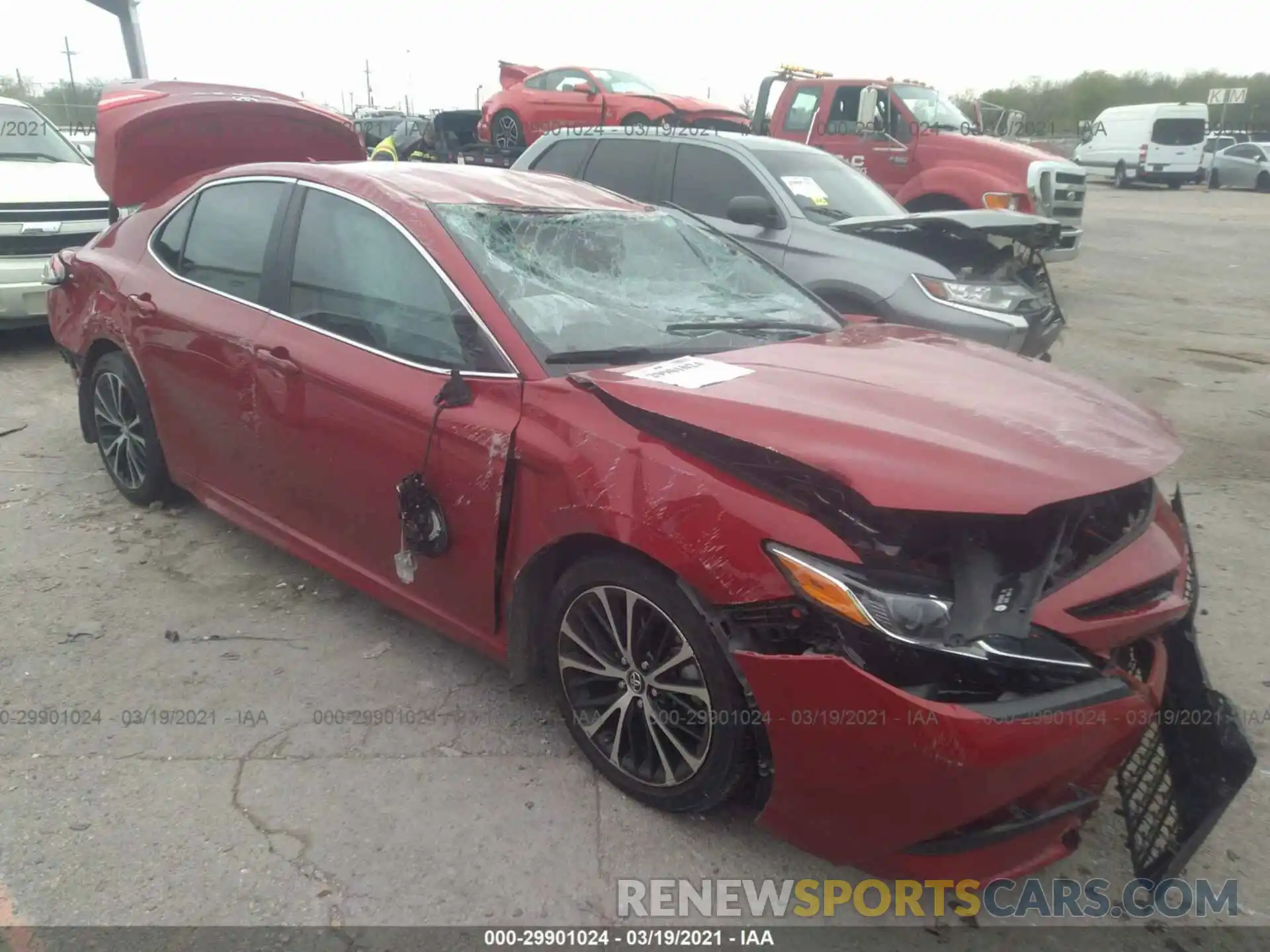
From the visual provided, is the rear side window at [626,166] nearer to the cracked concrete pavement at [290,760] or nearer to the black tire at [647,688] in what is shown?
the cracked concrete pavement at [290,760]

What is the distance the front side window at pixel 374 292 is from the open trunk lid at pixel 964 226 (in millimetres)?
3980

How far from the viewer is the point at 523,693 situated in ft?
10.5

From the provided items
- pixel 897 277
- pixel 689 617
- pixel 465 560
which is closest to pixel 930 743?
pixel 689 617

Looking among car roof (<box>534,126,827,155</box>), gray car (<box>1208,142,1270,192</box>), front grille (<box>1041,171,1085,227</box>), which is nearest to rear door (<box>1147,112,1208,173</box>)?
gray car (<box>1208,142,1270,192</box>)

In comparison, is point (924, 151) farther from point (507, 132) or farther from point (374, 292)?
point (374, 292)

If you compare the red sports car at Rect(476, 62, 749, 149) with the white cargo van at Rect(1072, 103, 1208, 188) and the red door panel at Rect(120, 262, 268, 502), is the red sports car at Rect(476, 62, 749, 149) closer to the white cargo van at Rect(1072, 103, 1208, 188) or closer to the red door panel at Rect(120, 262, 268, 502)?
the red door panel at Rect(120, 262, 268, 502)

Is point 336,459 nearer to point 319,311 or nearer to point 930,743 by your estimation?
point 319,311

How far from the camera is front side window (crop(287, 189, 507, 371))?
2930 mm

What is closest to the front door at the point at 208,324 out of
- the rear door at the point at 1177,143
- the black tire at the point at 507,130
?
the black tire at the point at 507,130

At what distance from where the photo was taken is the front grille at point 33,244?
6875mm

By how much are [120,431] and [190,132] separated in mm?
1727

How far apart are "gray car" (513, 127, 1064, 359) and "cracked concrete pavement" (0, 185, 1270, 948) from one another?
1.91 metres

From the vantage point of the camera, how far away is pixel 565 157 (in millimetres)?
7832

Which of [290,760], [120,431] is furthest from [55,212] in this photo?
[290,760]
